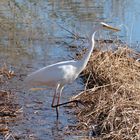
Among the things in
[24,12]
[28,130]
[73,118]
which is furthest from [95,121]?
[24,12]

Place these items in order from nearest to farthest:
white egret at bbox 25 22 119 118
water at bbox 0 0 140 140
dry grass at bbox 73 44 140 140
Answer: dry grass at bbox 73 44 140 140 → water at bbox 0 0 140 140 → white egret at bbox 25 22 119 118

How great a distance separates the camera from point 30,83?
714 centimetres

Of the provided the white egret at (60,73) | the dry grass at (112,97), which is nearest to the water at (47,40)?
the dry grass at (112,97)

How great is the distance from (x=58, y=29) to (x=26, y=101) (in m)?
4.82

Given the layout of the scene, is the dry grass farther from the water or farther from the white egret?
the white egret

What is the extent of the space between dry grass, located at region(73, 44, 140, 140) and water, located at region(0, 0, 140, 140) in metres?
0.28

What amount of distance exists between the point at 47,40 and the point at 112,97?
15.3ft

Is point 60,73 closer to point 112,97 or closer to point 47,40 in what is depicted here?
point 112,97

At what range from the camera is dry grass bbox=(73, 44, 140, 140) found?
622cm

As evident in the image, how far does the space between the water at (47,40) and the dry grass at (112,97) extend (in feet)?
0.91

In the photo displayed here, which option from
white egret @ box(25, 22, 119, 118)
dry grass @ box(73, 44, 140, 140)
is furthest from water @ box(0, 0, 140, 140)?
white egret @ box(25, 22, 119, 118)

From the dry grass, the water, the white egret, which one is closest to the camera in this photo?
the dry grass

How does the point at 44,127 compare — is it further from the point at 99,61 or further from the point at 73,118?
the point at 99,61

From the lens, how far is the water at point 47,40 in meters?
6.81
